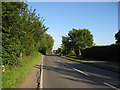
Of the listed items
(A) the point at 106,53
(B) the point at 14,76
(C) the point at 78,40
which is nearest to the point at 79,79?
(B) the point at 14,76

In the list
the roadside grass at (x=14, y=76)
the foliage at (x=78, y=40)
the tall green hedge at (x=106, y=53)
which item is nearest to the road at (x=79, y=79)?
the roadside grass at (x=14, y=76)

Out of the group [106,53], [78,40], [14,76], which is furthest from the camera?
[78,40]

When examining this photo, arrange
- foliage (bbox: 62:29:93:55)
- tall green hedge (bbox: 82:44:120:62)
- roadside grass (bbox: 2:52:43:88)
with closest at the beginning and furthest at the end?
roadside grass (bbox: 2:52:43:88) < tall green hedge (bbox: 82:44:120:62) < foliage (bbox: 62:29:93:55)

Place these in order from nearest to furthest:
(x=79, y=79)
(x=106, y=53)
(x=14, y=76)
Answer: (x=14, y=76) < (x=79, y=79) < (x=106, y=53)

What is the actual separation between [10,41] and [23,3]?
375cm

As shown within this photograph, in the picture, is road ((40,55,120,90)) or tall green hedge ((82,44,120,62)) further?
tall green hedge ((82,44,120,62))

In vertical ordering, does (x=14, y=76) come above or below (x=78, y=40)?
below

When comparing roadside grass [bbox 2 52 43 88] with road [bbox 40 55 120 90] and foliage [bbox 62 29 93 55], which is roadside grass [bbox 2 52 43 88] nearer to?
road [bbox 40 55 120 90]

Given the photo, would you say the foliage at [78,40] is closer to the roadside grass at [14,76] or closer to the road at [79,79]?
the road at [79,79]

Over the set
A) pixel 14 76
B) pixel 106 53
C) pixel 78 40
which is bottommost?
pixel 14 76

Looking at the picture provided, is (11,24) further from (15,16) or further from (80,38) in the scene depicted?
(80,38)

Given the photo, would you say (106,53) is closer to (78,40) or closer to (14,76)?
(14,76)

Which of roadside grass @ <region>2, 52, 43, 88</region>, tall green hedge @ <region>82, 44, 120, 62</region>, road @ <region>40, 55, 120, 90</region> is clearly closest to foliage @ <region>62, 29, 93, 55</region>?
tall green hedge @ <region>82, 44, 120, 62</region>

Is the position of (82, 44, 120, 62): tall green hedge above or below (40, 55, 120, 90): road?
above
